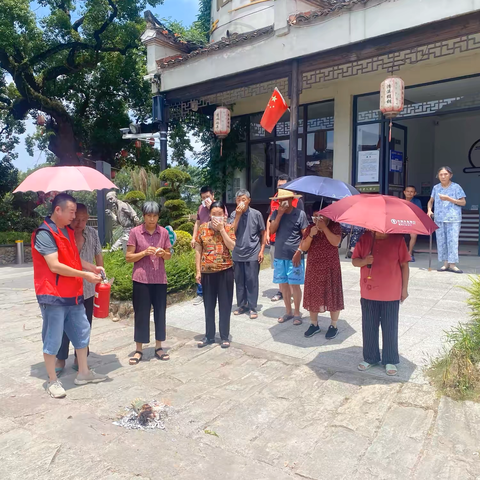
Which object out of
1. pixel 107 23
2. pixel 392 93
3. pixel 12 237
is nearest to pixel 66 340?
pixel 392 93

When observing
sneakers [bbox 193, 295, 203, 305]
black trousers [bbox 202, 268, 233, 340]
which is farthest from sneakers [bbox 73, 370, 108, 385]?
sneakers [bbox 193, 295, 203, 305]

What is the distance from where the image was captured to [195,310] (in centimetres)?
624

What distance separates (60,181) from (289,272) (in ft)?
9.06

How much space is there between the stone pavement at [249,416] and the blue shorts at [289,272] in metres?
0.59

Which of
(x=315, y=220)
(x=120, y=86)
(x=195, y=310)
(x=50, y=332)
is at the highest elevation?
(x=120, y=86)

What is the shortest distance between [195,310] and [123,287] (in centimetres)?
109

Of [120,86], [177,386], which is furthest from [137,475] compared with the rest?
[120,86]

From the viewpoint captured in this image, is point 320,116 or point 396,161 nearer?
point 396,161

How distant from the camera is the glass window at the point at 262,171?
39.7 feet

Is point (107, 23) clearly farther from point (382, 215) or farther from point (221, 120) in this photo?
point (382, 215)

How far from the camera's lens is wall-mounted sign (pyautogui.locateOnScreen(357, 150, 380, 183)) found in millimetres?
9820

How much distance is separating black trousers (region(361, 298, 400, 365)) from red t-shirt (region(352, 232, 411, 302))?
9 cm

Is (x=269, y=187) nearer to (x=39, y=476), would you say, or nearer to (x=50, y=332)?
(x=50, y=332)

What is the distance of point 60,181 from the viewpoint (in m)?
3.60
